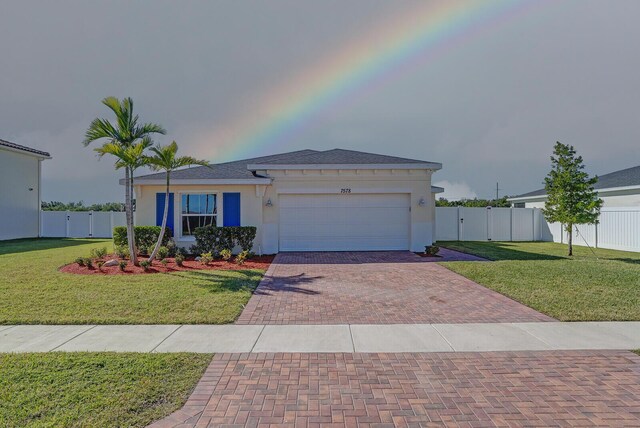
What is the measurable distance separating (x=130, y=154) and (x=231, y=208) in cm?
458

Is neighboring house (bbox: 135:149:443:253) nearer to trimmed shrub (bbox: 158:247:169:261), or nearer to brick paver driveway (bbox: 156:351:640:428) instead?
trimmed shrub (bbox: 158:247:169:261)

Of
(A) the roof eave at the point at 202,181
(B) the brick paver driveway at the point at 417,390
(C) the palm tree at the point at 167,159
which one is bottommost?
(B) the brick paver driveway at the point at 417,390

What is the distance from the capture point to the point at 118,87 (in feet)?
50.0

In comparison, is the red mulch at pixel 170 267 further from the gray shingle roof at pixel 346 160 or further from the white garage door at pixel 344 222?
the gray shingle roof at pixel 346 160

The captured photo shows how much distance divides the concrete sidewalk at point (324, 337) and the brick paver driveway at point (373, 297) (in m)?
0.39

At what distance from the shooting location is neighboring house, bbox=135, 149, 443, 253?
553 inches

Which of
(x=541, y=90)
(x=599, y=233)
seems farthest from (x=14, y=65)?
(x=599, y=233)

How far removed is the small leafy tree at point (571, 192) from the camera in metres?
14.1

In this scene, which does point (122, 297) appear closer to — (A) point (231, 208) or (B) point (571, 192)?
(A) point (231, 208)

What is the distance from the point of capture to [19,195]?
2195 cm

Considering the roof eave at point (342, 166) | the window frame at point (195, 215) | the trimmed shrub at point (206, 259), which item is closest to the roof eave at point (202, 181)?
the window frame at point (195, 215)

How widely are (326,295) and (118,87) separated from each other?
543 inches

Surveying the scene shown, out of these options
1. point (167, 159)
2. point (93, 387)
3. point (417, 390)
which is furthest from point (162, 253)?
point (417, 390)

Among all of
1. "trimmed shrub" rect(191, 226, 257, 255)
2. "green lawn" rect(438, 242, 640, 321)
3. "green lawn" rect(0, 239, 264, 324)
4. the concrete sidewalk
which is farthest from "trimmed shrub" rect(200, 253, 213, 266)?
"green lawn" rect(438, 242, 640, 321)
